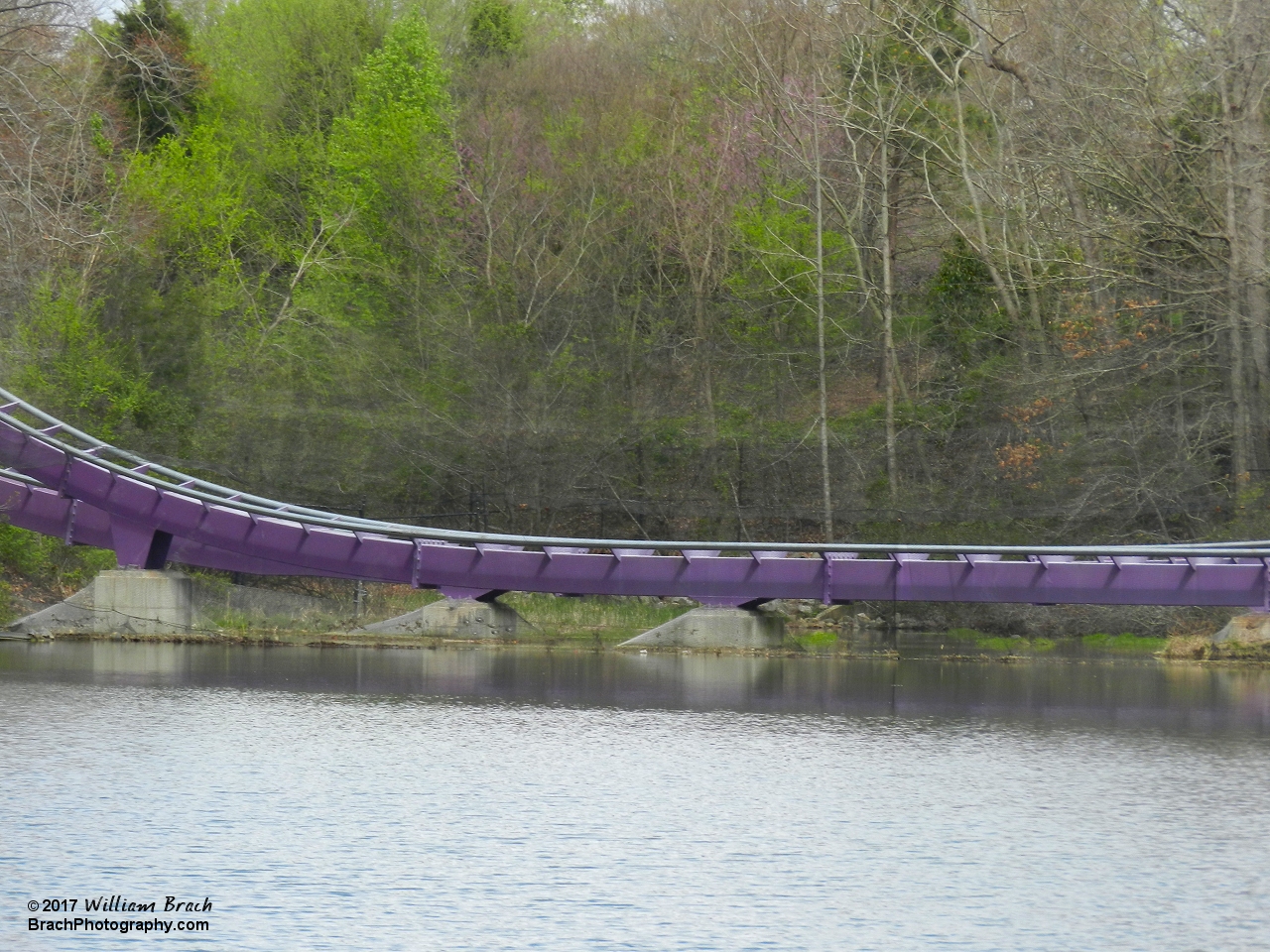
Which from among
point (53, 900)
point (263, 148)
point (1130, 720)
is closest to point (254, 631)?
point (1130, 720)

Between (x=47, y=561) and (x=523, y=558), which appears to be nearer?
(x=523, y=558)

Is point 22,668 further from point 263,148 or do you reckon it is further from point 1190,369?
point 263,148

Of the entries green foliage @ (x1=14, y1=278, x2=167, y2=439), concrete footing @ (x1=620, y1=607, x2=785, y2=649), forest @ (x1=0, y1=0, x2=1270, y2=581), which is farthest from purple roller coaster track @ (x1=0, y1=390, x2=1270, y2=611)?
green foliage @ (x1=14, y1=278, x2=167, y2=439)

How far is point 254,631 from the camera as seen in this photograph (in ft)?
101

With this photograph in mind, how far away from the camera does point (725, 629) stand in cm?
2850

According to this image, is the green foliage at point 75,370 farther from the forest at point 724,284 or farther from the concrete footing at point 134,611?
the concrete footing at point 134,611

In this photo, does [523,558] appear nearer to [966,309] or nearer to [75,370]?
[75,370]

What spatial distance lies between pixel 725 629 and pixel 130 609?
10.5m

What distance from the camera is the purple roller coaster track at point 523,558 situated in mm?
27188

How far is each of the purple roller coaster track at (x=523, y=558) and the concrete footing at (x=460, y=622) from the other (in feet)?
1.06

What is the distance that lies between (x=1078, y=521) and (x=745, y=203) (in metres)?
12.6

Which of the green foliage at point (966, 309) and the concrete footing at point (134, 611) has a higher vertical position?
the green foliage at point (966, 309)

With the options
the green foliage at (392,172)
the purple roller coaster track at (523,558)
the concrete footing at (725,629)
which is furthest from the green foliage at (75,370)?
the concrete footing at (725,629)

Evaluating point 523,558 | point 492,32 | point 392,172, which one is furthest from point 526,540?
point 492,32
